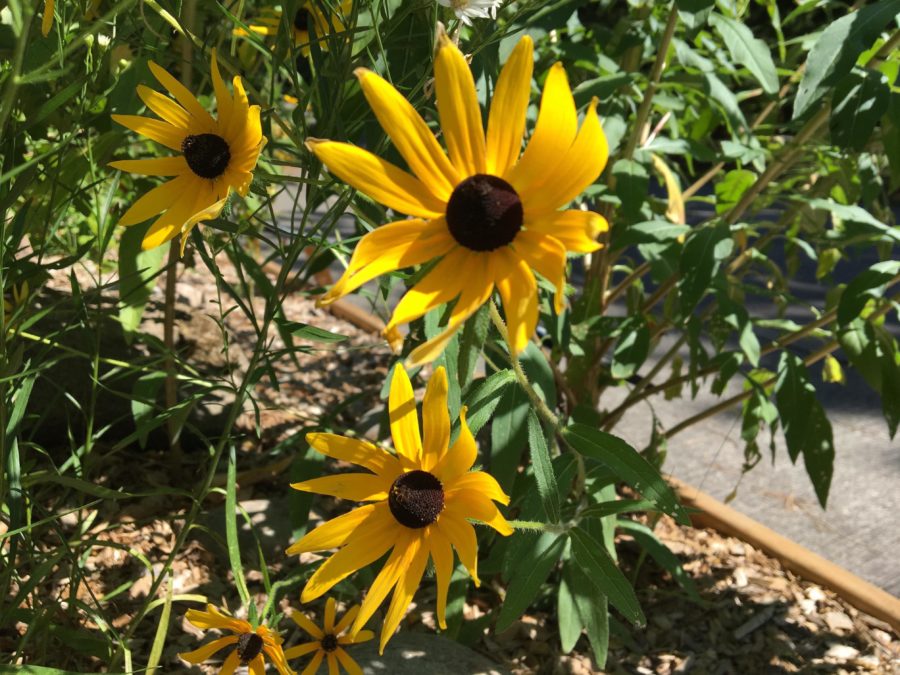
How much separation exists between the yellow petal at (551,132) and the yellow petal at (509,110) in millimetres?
17

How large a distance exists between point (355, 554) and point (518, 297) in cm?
37

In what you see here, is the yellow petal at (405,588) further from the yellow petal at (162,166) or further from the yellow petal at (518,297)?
the yellow petal at (162,166)

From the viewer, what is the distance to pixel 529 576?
1.07 metres

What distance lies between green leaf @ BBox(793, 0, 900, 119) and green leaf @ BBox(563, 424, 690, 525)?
54cm

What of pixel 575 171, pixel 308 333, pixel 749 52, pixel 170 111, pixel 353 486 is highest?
pixel 749 52

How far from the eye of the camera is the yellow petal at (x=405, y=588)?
0.86 m

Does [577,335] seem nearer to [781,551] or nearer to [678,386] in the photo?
[678,386]

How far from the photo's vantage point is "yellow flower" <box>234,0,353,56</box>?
0.95 metres

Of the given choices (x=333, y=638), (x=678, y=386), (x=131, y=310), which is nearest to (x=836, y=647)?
(x=678, y=386)

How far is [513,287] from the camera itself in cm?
65

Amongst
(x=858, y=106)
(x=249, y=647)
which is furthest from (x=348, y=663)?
(x=858, y=106)

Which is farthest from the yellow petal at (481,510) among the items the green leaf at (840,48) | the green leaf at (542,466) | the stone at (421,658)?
the green leaf at (840,48)

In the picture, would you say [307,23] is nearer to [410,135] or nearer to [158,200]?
[158,200]

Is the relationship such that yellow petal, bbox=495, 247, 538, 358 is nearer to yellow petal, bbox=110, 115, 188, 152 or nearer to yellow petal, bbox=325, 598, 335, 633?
yellow petal, bbox=110, 115, 188, 152
